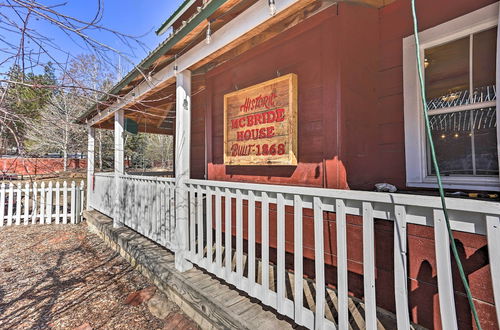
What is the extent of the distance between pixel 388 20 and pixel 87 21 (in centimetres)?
237

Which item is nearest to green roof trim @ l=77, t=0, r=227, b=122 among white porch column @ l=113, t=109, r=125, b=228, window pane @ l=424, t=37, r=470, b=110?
white porch column @ l=113, t=109, r=125, b=228

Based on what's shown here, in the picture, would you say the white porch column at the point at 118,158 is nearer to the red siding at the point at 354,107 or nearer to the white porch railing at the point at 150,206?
the white porch railing at the point at 150,206

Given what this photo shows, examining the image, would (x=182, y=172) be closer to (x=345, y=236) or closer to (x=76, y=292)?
(x=345, y=236)

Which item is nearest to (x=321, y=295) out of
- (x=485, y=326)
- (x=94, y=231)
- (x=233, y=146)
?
(x=485, y=326)

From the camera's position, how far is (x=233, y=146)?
2859mm

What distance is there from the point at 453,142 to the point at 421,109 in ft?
1.11

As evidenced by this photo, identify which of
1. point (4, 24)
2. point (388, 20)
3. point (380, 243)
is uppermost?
point (388, 20)

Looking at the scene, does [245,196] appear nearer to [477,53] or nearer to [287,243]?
[287,243]

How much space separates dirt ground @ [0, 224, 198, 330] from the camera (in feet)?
7.65

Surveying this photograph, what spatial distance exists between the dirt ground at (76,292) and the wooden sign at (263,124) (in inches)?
68.7

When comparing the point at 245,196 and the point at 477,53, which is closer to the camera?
the point at 477,53

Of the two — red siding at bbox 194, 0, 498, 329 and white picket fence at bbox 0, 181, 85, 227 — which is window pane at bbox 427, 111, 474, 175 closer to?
red siding at bbox 194, 0, 498, 329

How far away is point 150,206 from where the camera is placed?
3.46 m

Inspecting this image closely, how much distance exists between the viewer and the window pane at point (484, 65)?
5.29 ft
